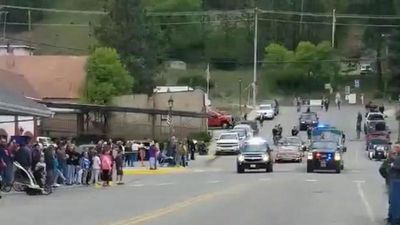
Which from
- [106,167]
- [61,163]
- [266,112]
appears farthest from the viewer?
[266,112]

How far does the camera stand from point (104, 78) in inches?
3647

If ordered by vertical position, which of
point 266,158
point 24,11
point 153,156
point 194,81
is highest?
point 24,11

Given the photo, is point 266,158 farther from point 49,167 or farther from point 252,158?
point 49,167

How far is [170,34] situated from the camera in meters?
153

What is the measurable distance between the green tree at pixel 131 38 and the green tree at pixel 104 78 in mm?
12326

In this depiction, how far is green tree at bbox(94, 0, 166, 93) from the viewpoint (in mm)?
107812

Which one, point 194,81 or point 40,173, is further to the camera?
point 194,81

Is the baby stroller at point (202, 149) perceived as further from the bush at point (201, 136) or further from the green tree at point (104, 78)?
the green tree at point (104, 78)

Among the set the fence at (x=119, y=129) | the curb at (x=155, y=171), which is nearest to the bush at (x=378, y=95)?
the fence at (x=119, y=129)

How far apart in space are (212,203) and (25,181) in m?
8.41

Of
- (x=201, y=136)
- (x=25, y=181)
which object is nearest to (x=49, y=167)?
(x=25, y=181)

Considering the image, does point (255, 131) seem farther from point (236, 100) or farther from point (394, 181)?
point (394, 181)

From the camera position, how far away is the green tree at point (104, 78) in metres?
91.8

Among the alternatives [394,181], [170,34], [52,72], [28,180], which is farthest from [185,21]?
[394,181]
